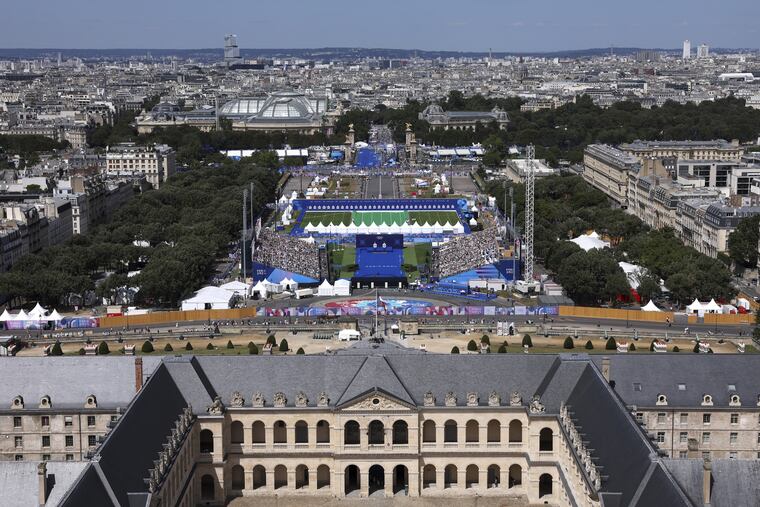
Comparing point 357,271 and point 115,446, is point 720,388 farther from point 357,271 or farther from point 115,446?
point 357,271

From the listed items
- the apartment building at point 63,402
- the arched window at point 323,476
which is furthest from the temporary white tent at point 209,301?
the arched window at point 323,476

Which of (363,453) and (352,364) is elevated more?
(352,364)

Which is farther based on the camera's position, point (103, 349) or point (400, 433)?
point (103, 349)

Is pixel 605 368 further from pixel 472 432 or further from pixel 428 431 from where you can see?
pixel 428 431

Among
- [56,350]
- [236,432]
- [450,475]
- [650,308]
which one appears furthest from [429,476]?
[650,308]

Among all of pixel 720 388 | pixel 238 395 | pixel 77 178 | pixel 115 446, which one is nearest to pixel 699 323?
pixel 720 388

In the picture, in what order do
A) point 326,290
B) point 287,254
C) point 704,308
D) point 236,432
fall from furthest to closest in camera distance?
point 287,254, point 326,290, point 704,308, point 236,432
